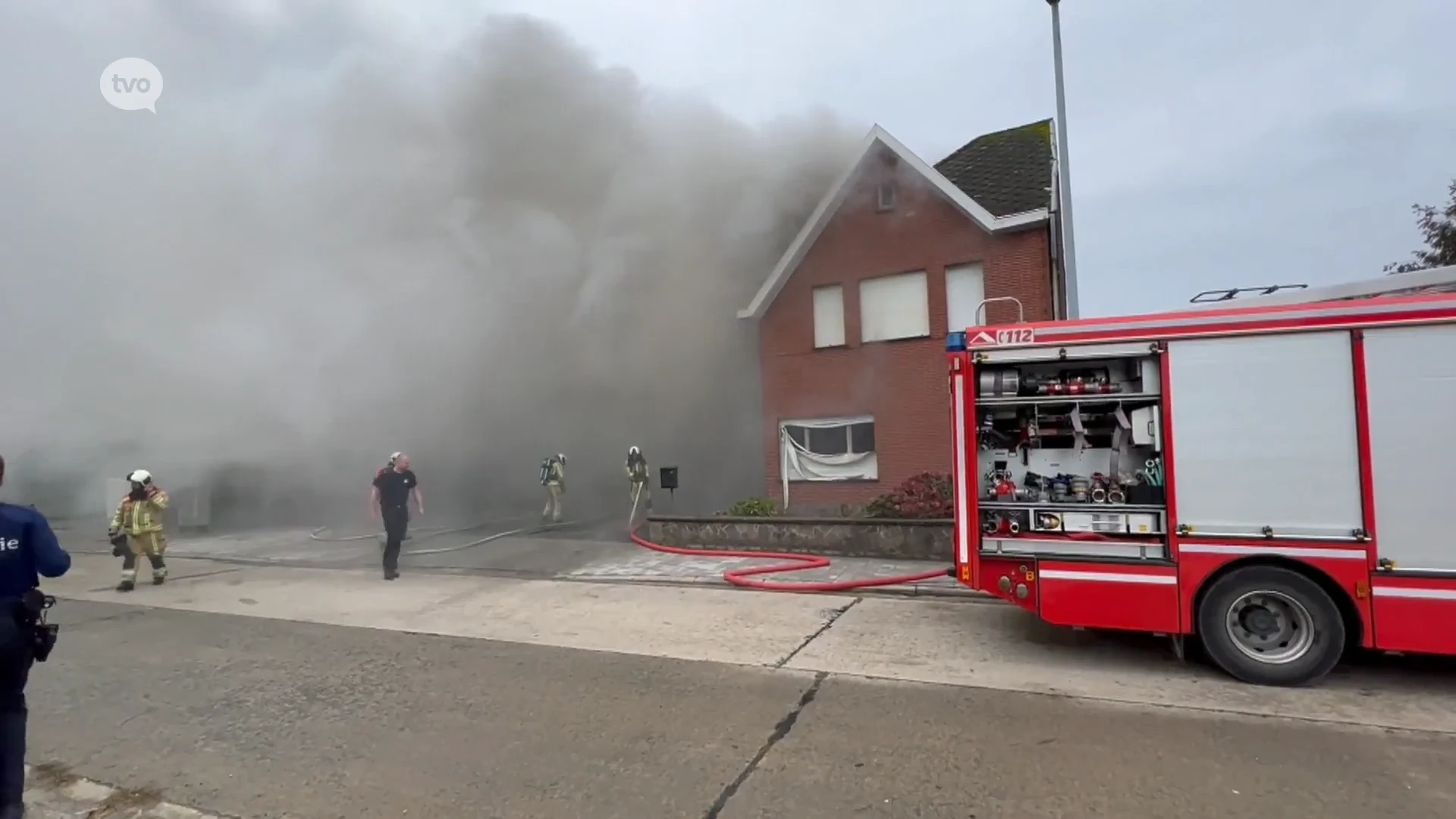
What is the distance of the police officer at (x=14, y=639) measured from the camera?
2.88 metres

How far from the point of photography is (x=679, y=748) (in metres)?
3.50

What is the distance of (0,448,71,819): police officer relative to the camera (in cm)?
288

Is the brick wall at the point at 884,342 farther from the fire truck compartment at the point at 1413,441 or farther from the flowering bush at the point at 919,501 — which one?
the fire truck compartment at the point at 1413,441

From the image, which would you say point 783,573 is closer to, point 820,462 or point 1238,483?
point 1238,483

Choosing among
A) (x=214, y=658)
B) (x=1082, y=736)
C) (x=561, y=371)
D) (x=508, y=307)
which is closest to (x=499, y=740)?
(x=1082, y=736)

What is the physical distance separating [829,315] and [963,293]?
216cm

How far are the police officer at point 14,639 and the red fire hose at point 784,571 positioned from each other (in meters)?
5.28

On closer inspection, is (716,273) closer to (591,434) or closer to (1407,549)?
(591,434)

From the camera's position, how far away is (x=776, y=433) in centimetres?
1284

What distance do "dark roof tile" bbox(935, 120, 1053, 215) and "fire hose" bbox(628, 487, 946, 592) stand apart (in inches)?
242

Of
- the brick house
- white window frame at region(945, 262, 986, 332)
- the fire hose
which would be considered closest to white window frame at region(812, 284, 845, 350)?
the brick house

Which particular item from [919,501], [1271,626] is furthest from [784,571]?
[1271,626]

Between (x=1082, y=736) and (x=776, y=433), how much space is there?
937cm

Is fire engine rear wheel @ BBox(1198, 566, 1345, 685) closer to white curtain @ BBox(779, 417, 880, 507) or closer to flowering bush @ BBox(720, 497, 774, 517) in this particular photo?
flowering bush @ BBox(720, 497, 774, 517)
